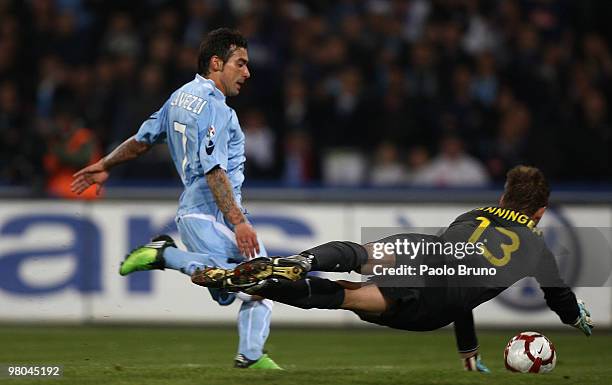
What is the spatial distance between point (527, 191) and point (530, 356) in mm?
1188

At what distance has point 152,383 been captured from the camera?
7609 millimetres

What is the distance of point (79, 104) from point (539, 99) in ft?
19.6

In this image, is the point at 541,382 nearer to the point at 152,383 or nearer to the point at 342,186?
the point at 152,383

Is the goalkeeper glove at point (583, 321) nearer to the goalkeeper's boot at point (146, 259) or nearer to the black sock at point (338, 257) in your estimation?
the black sock at point (338, 257)

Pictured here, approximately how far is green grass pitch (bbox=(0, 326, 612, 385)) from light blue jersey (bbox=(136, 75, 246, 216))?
1220 millimetres

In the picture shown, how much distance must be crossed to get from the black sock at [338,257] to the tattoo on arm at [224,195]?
1.68 feet

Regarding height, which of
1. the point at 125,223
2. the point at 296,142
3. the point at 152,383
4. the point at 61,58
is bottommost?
the point at 152,383

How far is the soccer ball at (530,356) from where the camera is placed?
28.4 feet

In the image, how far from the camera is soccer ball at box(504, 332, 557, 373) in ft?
28.4

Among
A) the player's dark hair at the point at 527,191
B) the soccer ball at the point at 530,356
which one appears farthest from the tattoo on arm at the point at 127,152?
the soccer ball at the point at 530,356

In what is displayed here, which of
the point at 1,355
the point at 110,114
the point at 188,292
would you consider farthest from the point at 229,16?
the point at 1,355

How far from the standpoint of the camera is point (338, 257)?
8.12 metres

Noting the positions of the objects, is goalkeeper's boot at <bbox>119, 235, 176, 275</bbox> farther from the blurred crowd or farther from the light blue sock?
the blurred crowd

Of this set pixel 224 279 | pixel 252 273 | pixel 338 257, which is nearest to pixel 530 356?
pixel 338 257
